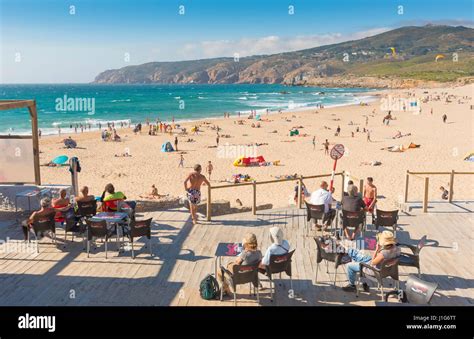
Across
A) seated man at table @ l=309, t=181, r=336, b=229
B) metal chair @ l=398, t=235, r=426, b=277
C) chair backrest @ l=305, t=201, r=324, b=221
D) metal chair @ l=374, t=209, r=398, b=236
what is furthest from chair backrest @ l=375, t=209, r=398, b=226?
metal chair @ l=398, t=235, r=426, b=277

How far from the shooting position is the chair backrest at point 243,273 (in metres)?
6.22

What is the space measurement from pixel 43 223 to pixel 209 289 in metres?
3.59

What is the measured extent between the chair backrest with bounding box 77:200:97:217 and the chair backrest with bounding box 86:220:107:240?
1094 mm

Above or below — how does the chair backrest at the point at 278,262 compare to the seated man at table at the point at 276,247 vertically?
below

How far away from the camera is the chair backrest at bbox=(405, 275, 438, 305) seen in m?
5.92

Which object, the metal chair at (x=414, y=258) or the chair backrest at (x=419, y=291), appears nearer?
the chair backrest at (x=419, y=291)

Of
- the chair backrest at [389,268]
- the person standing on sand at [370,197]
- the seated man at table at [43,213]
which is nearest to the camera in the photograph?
the chair backrest at [389,268]

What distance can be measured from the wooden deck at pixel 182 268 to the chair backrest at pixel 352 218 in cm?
82

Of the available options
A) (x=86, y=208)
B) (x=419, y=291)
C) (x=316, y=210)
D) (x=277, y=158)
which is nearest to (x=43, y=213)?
(x=86, y=208)

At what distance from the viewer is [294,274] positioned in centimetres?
758

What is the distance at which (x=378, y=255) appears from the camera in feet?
21.9

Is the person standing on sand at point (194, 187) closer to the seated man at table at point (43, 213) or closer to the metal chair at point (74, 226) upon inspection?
the metal chair at point (74, 226)

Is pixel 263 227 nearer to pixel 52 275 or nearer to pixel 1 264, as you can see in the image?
pixel 52 275

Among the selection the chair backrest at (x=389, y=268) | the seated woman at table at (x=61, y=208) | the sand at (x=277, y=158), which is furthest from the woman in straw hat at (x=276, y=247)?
the sand at (x=277, y=158)
